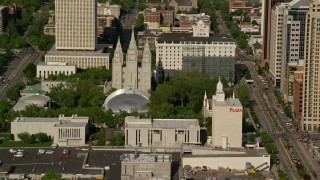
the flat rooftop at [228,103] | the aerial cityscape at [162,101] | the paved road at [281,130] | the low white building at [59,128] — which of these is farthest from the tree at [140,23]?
the flat rooftop at [228,103]

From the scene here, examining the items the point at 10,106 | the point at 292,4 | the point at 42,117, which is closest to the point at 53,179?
the point at 42,117

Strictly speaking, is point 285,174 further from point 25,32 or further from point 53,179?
point 25,32

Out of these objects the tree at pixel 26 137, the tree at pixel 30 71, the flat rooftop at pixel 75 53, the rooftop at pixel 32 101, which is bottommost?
the tree at pixel 26 137

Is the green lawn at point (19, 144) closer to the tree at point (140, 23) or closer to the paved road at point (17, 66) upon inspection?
the paved road at point (17, 66)

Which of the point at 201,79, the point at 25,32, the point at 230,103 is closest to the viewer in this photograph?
the point at 230,103

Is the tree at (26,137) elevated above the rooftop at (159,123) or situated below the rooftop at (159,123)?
below

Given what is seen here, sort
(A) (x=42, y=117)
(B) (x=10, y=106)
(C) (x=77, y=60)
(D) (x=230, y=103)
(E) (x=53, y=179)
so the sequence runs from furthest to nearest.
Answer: (C) (x=77, y=60) → (B) (x=10, y=106) → (A) (x=42, y=117) → (D) (x=230, y=103) → (E) (x=53, y=179)

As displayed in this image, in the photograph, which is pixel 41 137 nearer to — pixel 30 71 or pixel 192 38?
pixel 30 71
